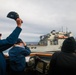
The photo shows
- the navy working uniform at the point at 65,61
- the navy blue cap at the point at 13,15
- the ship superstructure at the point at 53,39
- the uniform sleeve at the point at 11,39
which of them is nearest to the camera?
the uniform sleeve at the point at 11,39

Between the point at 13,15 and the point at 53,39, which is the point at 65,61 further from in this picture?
the point at 53,39

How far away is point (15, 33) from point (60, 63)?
3.21 feet

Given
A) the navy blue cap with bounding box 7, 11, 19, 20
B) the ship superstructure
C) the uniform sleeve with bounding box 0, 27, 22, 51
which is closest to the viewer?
the uniform sleeve with bounding box 0, 27, 22, 51

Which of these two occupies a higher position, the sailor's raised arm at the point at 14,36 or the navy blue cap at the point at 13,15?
the navy blue cap at the point at 13,15

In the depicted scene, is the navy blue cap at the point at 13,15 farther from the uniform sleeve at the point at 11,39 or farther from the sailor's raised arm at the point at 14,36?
the uniform sleeve at the point at 11,39

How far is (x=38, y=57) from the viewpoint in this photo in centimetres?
675

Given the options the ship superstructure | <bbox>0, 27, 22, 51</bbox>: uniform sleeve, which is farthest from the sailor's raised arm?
the ship superstructure

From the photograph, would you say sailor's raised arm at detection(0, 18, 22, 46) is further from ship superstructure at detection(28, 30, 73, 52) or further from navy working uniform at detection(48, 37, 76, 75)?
ship superstructure at detection(28, 30, 73, 52)

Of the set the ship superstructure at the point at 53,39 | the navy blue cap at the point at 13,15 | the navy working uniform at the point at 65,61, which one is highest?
the navy blue cap at the point at 13,15

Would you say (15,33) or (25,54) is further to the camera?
(25,54)

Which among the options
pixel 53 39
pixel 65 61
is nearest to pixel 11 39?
pixel 65 61

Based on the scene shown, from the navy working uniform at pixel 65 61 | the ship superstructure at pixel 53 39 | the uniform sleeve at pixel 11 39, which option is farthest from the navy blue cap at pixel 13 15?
the ship superstructure at pixel 53 39

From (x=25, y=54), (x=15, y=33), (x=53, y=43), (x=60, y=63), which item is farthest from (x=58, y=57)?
(x=53, y=43)

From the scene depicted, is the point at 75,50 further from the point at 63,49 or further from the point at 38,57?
the point at 38,57
